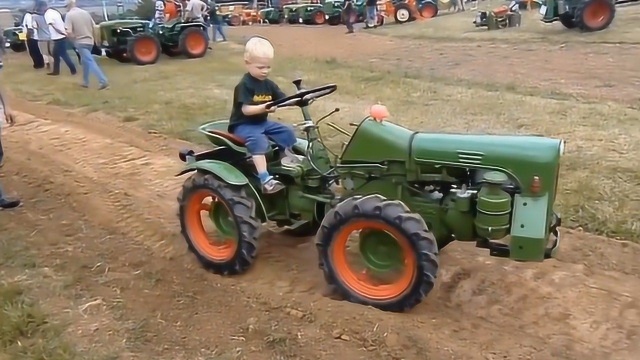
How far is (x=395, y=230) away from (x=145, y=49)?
12.8m

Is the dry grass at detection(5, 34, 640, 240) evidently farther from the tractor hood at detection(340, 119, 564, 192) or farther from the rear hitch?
the tractor hood at detection(340, 119, 564, 192)

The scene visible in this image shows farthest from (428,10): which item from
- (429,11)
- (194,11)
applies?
(194,11)

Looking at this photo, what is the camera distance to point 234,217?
441 cm

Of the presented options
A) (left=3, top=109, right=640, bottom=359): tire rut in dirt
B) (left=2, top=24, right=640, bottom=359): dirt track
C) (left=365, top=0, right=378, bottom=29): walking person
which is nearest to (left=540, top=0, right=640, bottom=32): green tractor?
(left=365, top=0, right=378, bottom=29): walking person

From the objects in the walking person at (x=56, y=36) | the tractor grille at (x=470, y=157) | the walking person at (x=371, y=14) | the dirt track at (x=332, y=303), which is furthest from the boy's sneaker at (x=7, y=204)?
the walking person at (x=371, y=14)

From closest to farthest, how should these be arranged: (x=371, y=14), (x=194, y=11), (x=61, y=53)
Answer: (x=61, y=53) → (x=194, y=11) → (x=371, y=14)

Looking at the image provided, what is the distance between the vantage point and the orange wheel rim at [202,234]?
4.71 m

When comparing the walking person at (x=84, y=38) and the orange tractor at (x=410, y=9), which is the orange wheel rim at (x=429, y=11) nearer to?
the orange tractor at (x=410, y=9)

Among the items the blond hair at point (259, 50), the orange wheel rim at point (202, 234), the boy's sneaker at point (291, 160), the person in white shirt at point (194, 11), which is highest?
the blond hair at point (259, 50)

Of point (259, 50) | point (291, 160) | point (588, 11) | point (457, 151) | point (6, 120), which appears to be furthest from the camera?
point (588, 11)

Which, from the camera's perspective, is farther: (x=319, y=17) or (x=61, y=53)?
(x=319, y=17)

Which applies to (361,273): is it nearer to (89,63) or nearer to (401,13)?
(89,63)

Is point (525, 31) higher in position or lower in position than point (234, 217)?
lower

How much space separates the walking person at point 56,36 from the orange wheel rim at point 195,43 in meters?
2.78
